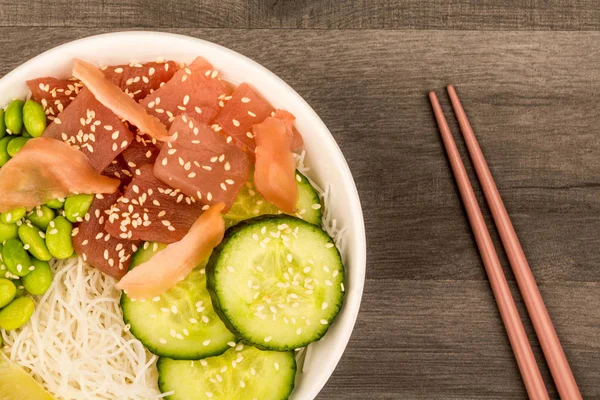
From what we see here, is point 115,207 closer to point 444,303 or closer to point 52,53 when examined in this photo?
point 52,53

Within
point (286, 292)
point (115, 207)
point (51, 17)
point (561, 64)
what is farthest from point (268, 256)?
point (561, 64)

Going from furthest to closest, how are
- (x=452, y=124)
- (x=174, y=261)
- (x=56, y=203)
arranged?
1. (x=452, y=124)
2. (x=56, y=203)
3. (x=174, y=261)

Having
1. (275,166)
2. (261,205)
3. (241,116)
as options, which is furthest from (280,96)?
(261,205)

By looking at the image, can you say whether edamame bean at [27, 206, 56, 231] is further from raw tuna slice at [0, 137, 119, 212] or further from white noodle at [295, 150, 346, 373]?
white noodle at [295, 150, 346, 373]

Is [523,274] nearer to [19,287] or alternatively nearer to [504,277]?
[504,277]

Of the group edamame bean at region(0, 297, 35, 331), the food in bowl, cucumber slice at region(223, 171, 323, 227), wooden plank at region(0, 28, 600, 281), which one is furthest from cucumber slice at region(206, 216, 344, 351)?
edamame bean at region(0, 297, 35, 331)

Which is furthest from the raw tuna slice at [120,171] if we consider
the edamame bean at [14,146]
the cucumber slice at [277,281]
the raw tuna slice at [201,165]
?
the cucumber slice at [277,281]

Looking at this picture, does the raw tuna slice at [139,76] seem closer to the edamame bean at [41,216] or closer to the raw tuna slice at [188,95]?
the raw tuna slice at [188,95]
